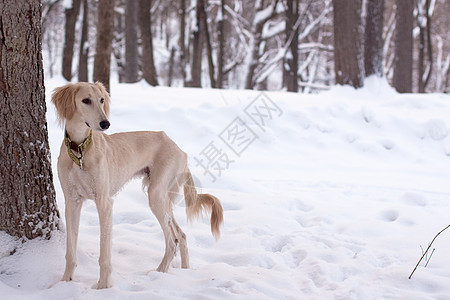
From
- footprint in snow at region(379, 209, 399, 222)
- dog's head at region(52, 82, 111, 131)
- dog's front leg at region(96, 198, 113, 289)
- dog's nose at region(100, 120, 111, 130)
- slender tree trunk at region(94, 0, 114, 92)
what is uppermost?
slender tree trunk at region(94, 0, 114, 92)

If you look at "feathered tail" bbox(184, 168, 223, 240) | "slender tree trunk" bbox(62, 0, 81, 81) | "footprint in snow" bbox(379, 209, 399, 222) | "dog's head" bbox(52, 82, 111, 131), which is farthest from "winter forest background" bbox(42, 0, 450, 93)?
"footprint in snow" bbox(379, 209, 399, 222)

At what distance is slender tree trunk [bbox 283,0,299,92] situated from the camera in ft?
50.9

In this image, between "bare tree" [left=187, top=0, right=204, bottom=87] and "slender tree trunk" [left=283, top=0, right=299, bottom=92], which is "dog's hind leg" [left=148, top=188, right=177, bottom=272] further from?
"slender tree trunk" [left=283, top=0, right=299, bottom=92]

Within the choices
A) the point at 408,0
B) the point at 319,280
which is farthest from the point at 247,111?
the point at 408,0

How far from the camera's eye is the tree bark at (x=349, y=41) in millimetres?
10492

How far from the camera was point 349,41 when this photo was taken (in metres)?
10.6

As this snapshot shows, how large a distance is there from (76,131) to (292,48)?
46.6 feet

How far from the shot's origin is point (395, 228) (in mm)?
4305

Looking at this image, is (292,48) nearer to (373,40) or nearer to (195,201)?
(373,40)

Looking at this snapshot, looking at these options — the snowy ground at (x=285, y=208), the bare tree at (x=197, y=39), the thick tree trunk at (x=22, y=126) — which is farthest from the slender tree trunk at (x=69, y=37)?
the thick tree trunk at (x=22, y=126)

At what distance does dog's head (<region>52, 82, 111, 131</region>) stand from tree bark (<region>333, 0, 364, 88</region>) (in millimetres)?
8849

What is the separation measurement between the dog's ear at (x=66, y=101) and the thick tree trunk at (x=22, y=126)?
0.27 m

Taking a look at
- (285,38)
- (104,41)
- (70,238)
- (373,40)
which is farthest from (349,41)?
(70,238)

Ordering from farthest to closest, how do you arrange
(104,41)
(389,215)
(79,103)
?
(104,41) < (389,215) < (79,103)
